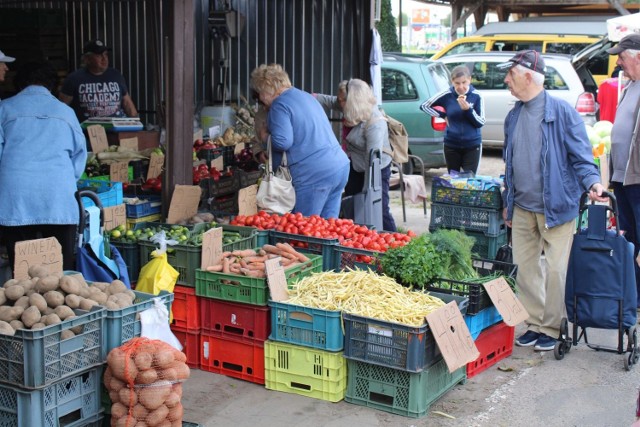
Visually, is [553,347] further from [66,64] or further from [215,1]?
[66,64]

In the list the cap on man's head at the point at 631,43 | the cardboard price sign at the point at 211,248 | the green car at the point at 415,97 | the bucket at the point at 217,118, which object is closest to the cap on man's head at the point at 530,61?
the cap on man's head at the point at 631,43

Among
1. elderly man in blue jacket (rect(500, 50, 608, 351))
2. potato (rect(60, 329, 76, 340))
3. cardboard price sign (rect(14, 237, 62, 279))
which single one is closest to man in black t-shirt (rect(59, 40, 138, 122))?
cardboard price sign (rect(14, 237, 62, 279))

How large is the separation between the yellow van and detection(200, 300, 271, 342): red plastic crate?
13.4 metres

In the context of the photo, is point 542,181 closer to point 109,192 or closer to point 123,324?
point 123,324

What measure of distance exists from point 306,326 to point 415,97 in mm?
8827

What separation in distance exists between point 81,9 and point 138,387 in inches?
401

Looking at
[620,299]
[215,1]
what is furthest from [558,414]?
[215,1]

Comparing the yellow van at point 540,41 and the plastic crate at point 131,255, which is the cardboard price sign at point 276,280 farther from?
the yellow van at point 540,41

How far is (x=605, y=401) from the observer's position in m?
5.48

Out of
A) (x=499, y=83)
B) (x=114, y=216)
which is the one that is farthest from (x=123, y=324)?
(x=499, y=83)

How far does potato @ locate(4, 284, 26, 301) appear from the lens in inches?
176

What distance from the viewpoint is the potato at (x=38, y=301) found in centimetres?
434

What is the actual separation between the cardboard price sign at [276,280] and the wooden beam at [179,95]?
179 centimetres

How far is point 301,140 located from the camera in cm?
723
